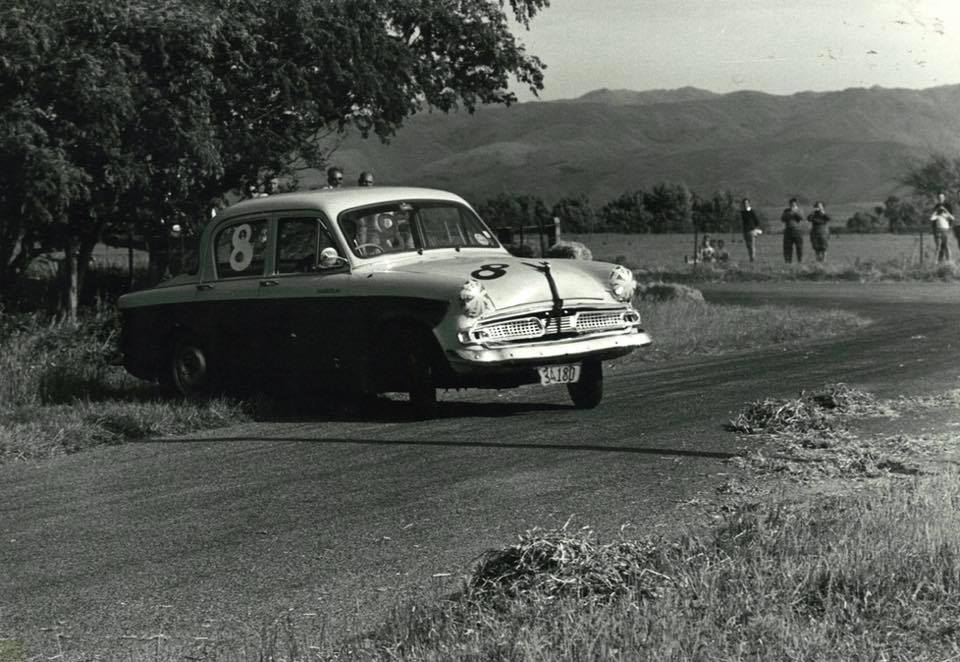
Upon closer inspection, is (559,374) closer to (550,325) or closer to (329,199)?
(550,325)

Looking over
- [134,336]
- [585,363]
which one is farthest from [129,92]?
[585,363]

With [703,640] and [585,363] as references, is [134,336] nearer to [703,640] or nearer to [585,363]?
[585,363]

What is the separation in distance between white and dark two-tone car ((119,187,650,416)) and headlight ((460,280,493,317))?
1cm

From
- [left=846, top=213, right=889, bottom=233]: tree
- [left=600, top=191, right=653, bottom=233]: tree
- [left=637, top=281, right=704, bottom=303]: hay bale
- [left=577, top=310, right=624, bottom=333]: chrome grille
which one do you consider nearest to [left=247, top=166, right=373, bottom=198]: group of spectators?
[left=577, top=310, right=624, bottom=333]: chrome grille

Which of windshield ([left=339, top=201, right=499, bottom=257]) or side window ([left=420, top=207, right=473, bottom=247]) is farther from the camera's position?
side window ([left=420, top=207, right=473, bottom=247])

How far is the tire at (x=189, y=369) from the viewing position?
12602mm

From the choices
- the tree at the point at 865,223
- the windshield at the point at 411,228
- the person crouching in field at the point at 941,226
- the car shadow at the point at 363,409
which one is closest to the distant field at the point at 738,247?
the tree at the point at 865,223

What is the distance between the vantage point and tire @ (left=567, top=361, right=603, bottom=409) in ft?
38.6

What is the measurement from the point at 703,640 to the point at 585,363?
6930 millimetres

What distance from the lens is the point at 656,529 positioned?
7.14 meters

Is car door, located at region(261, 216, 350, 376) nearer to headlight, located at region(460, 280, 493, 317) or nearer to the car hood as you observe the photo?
the car hood

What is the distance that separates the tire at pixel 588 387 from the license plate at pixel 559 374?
25cm

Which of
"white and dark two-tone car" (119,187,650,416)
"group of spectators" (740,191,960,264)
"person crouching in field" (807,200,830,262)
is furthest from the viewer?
"person crouching in field" (807,200,830,262)

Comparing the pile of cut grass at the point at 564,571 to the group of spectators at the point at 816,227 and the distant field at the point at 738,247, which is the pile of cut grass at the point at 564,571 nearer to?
the group of spectators at the point at 816,227
